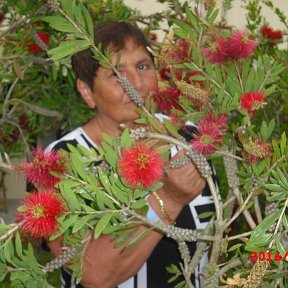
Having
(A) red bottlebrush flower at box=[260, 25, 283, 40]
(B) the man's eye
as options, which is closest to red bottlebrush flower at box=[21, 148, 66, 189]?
(B) the man's eye

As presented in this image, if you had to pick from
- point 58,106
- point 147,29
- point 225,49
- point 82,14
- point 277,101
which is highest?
point 82,14

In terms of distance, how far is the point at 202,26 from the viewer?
0.99 meters

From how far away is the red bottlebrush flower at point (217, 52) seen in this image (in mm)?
913

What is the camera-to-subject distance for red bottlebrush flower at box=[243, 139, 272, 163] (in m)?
0.81

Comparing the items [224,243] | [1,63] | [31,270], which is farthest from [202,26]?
[1,63]

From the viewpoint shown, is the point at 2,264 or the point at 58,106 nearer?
the point at 2,264

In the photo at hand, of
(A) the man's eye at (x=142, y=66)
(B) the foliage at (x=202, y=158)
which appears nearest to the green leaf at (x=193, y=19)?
(B) the foliage at (x=202, y=158)

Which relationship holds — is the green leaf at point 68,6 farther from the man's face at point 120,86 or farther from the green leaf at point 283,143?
the man's face at point 120,86

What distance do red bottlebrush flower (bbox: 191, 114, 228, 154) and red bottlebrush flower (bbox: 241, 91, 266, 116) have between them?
0.11 feet

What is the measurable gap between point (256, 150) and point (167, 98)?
251mm

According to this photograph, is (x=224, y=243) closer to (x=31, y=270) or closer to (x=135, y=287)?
(x=31, y=270)

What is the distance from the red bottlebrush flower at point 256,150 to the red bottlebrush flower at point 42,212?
241 millimetres

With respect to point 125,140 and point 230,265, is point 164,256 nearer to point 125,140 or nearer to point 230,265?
point 230,265

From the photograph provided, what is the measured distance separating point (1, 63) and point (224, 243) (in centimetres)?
181
